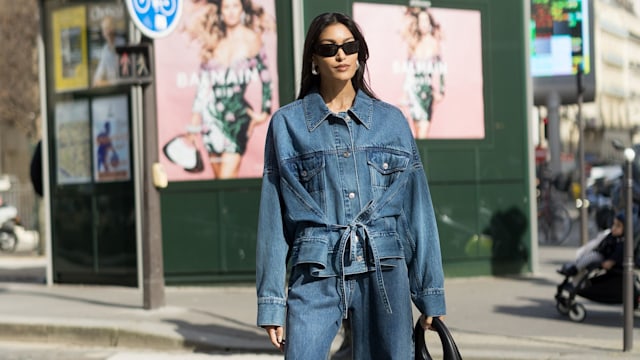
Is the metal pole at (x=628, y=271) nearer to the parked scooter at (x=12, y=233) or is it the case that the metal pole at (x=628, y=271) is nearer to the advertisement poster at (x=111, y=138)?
the advertisement poster at (x=111, y=138)

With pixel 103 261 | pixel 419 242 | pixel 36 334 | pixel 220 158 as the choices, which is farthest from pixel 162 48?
pixel 419 242

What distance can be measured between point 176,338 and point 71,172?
4.85 metres

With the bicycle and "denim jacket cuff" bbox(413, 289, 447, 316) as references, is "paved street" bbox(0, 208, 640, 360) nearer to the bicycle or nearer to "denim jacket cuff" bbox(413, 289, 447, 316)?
"denim jacket cuff" bbox(413, 289, 447, 316)

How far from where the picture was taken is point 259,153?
38.7 ft

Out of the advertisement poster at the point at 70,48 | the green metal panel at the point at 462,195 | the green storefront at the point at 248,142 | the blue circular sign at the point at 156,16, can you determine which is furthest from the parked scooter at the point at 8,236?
the blue circular sign at the point at 156,16

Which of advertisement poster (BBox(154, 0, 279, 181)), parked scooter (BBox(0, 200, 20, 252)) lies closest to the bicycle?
advertisement poster (BBox(154, 0, 279, 181))

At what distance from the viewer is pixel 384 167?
3.70 m

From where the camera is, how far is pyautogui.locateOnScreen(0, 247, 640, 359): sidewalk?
26.3 ft

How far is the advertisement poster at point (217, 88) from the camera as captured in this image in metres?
11.7

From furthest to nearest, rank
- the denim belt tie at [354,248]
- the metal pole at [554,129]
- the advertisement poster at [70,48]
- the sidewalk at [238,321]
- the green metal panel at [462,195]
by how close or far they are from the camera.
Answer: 1. the metal pole at [554,129]
2. the advertisement poster at [70,48]
3. the green metal panel at [462,195]
4. the sidewalk at [238,321]
5. the denim belt tie at [354,248]

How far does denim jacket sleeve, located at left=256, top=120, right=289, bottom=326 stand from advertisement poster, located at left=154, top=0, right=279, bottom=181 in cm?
800

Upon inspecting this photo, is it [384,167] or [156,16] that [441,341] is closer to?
[384,167]

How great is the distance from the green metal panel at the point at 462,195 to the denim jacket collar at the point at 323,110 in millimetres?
7832

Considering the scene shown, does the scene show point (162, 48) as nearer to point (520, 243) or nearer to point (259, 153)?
point (259, 153)
